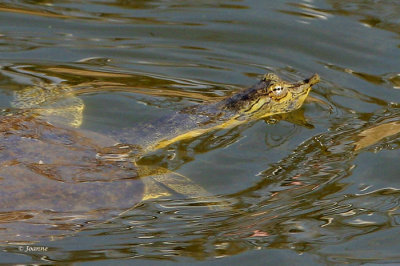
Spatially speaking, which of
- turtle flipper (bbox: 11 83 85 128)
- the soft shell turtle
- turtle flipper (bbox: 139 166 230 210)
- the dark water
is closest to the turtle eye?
the soft shell turtle

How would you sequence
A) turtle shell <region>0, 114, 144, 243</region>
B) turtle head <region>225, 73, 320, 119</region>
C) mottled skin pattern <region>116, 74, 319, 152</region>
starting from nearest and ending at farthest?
turtle shell <region>0, 114, 144, 243</region> < mottled skin pattern <region>116, 74, 319, 152</region> < turtle head <region>225, 73, 320, 119</region>

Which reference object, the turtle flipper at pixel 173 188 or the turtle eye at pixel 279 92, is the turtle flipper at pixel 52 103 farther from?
the turtle eye at pixel 279 92

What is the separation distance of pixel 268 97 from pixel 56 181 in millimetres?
1930

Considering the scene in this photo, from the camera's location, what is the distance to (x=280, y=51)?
7.24 meters

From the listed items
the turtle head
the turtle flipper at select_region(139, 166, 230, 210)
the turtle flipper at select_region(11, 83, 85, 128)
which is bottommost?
the turtle flipper at select_region(139, 166, 230, 210)

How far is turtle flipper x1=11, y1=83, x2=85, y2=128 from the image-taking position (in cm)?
597

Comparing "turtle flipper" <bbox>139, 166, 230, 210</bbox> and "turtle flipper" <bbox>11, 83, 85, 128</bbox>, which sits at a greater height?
"turtle flipper" <bbox>11, 83, 85, 128</bbox>

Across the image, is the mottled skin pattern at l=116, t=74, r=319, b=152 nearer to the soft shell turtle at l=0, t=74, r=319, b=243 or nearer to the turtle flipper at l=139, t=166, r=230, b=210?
the soft shell turtle at l=0, t=74, r=319, b=243

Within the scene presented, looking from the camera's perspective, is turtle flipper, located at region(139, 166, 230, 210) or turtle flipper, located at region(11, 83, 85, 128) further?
turtle flipper, located at region(11, 83, 85, 128)

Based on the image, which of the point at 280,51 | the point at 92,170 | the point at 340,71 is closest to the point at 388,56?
the point at 340,71

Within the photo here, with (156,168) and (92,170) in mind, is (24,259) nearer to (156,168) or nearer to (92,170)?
(92,170)

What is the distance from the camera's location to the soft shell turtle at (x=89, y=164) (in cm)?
450

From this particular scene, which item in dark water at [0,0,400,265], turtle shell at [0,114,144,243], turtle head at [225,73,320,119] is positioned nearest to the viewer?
dark water at [0,0,400,265]

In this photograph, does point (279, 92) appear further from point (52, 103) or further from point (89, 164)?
point (52, 103)
